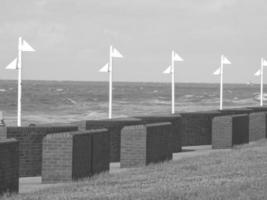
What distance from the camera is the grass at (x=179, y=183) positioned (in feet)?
36.8

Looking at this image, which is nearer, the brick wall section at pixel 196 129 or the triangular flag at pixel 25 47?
the triangular flag at pixel 25 47

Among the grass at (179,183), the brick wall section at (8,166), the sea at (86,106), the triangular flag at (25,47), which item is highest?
the triangular flag at (25,47)

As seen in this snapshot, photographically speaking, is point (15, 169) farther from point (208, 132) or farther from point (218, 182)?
point (208, 132)

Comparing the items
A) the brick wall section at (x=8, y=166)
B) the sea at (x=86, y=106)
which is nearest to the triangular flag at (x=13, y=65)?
the brick wall section at (x=8, y=166)

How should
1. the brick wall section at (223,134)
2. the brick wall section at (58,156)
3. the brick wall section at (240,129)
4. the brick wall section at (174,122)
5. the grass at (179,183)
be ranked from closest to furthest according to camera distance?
the grass at (179,183) < the brick wall section at (58,156) < the brick wall section at (174,122) < the brick wall section at (223,134) < the brick wall section at (240,129)

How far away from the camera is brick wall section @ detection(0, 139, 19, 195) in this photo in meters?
11.8

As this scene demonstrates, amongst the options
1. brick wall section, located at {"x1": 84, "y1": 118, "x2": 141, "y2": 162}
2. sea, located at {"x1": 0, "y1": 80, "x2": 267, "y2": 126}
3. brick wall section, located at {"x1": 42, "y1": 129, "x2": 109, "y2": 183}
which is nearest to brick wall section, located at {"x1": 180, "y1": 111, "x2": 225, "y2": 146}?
brick wall section, located at {"x1": 84, "y1": 118, "x2": 141, "y2": 162}

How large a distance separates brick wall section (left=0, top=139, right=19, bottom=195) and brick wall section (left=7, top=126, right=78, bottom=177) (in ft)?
10.8

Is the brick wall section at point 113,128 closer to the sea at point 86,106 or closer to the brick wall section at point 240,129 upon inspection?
the brick wall section at point 240,129

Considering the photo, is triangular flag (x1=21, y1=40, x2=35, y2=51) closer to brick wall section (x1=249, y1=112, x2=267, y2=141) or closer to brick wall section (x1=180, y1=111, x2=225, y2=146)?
→ brick wall section (x1=180, y1=111, x2=225, y2=146)

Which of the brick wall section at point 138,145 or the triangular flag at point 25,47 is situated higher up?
the triangular flag at point 25,47

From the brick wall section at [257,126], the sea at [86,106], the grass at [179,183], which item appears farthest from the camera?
the sea at [86,106]

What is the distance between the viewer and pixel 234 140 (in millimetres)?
23156

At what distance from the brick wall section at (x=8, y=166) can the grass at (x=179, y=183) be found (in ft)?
0.77
